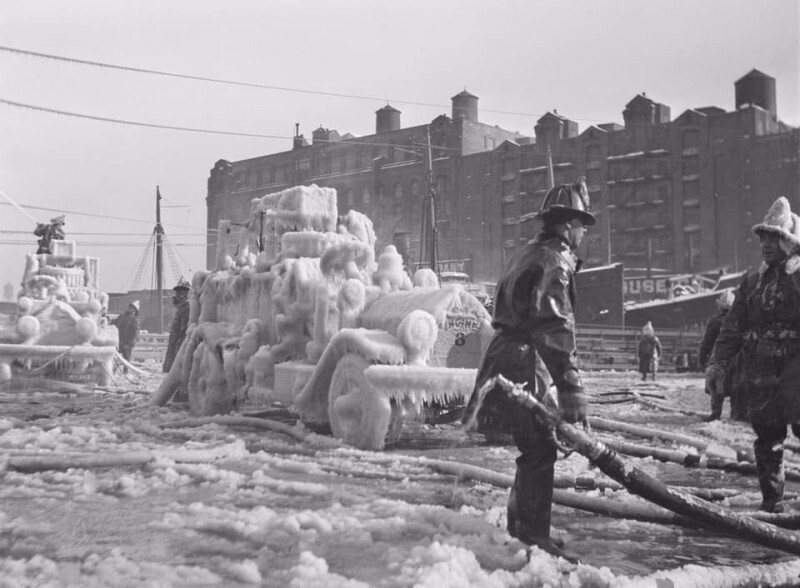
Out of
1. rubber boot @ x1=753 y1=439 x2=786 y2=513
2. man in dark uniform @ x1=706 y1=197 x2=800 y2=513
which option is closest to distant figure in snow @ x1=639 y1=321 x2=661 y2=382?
man in dark uniform @ x1=706 y1=197 x2=800 y2=513

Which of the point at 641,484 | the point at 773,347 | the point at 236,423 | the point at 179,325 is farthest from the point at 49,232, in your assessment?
the point at 641,484

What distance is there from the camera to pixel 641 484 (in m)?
3.56

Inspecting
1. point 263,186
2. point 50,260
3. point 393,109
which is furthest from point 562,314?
point 393,109

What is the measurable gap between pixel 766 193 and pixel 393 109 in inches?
414

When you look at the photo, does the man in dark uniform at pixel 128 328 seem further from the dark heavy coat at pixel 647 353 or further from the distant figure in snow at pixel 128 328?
the dark heavy coat at pixel 647 353

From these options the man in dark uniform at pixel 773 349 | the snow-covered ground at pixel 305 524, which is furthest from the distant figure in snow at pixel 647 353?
the man in dark uniform at pixel 773 349

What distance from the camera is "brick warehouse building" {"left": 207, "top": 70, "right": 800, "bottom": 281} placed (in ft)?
71.7

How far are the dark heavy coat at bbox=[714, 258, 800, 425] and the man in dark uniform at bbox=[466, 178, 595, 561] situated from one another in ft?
5.18

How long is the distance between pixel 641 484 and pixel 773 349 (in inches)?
62.5

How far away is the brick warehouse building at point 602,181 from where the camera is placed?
2186cm

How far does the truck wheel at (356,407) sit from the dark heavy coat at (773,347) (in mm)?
→ 3053

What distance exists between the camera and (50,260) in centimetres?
1627

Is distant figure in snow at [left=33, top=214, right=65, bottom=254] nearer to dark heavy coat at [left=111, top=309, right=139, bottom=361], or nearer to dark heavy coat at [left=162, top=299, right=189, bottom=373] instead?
dark heavy coat at [left=111, top=309, right=139, bottom=361]

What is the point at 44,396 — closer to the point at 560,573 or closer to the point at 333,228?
the point at 333,228
